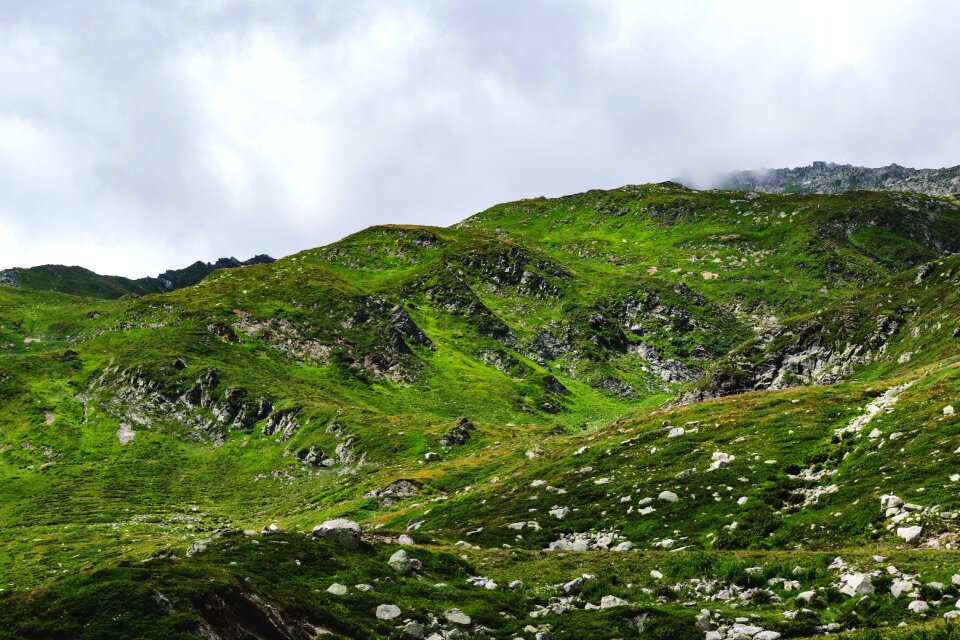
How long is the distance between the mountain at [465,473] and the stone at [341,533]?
130 millimetres

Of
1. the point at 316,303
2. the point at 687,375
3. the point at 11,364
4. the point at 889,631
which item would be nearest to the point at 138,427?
the point at 11,364

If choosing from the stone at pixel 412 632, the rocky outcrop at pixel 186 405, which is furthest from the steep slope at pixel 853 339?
the stone at pixel 412 632

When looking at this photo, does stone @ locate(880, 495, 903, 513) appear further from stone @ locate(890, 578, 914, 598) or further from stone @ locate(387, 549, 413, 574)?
stone @ locate(387, 549, 413, 574)

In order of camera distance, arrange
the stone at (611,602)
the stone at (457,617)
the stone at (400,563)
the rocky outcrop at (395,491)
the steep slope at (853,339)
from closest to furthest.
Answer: the stone at (457,617), the stone at (611,602), the stone at (400,563), the rocky outcrop at (395,491), the steep slope at (853,339)

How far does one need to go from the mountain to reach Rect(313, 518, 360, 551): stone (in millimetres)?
130

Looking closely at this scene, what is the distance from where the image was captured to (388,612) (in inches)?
704

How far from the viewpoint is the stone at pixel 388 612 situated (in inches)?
697

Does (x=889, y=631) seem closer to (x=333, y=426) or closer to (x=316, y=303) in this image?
(x=333, y=426)

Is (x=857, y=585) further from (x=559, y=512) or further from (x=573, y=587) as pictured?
(x=559, y=512)

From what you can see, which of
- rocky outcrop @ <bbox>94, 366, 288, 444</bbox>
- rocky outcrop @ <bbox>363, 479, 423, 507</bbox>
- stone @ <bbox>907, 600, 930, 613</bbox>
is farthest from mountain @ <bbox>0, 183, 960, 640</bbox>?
rocky outcrop @ <bbox>94, 366, 288, 444</bbox>

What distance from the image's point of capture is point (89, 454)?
316 ft

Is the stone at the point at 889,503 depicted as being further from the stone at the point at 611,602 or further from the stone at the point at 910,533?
the stone at the point at 611,602

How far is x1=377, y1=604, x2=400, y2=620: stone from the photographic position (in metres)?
17.7

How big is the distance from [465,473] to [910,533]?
4685cm
